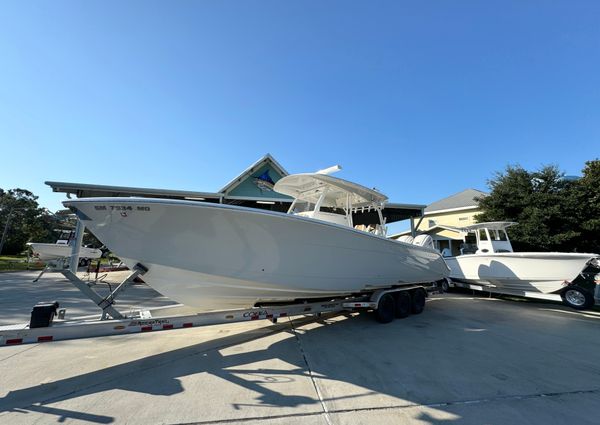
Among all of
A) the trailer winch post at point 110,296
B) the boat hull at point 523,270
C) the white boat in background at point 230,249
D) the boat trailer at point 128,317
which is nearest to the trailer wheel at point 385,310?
the boat trailer at point 128,317

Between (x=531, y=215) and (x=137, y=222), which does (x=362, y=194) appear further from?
(x=531, y=215)

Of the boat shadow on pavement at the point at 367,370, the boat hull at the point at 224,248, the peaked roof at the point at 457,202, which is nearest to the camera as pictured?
the boat shadow on pavement at the point at 367,370

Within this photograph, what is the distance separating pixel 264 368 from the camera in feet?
11.5

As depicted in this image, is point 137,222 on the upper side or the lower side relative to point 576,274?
upper

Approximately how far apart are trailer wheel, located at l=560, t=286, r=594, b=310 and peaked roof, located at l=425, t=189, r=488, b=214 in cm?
1190

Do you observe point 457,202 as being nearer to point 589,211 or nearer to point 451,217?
point 451,217

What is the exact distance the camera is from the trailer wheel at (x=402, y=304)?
20.9 feet

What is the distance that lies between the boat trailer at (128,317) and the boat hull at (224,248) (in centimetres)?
24

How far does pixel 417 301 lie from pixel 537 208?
359 inches

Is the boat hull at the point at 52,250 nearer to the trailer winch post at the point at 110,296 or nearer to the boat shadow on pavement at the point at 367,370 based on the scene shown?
the trailer winch post at the point at 110,296

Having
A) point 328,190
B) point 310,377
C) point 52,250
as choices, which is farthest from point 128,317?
point 52,250

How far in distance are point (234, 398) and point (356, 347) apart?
7.12 feet

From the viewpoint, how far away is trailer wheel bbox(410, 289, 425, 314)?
6.80 m

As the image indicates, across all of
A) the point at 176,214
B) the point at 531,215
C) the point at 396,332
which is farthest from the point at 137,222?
the point at 531,215
